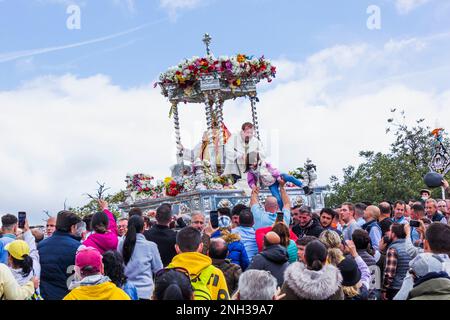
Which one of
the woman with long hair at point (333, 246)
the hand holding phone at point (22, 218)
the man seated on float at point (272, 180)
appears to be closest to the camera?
the woman with long hair at point (333, 246)

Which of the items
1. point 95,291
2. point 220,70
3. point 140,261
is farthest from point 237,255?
point 220,70

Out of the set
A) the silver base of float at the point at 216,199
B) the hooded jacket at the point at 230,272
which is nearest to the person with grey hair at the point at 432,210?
the hooded jacket at the point at 230,272

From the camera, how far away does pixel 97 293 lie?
5680 mm

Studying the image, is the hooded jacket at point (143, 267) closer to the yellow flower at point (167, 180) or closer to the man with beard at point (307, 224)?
the man with beard at point (307, 224)

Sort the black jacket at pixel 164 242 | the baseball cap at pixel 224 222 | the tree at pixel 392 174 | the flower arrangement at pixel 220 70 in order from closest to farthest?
the black jacket at pixel 164 242
the baseball cap at pixel 224 222
the flower arrangement at pixel 220 70
the tree at pixel 392 174

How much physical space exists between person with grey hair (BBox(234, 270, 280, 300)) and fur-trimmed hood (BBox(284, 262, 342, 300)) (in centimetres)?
16

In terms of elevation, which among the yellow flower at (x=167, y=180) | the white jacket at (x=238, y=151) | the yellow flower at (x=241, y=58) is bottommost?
the yellow flower at (x=167, y=180)

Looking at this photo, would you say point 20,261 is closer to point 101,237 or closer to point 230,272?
point 101,237

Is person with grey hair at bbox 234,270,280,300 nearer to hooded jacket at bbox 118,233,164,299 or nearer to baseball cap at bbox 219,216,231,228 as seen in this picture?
hooded jacket at bbox 118,233,164,299

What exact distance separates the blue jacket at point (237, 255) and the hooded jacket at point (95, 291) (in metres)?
2.53

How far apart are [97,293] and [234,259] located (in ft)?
8.80

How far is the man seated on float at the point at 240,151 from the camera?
58.6 feet

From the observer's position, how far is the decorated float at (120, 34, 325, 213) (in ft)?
61.0
